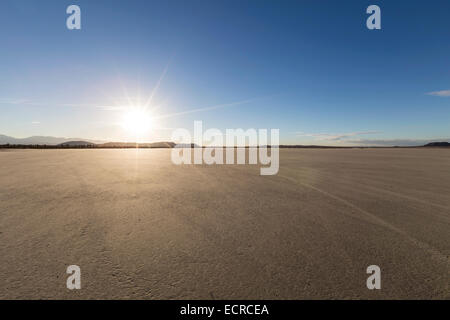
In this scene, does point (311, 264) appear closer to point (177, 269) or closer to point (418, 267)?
point (418, 267)

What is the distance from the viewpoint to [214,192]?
717 cm

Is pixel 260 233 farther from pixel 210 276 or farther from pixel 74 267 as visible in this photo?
pixel 74 267

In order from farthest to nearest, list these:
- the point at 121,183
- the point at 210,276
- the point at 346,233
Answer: the point at 121,183 → the point at 346,233 → the point at 210,276

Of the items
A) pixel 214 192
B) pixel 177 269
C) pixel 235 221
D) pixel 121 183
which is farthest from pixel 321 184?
pixel 121 183

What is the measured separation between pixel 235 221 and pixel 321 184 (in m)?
5.46

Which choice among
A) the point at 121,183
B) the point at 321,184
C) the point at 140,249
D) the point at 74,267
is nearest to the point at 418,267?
the point at 140,249

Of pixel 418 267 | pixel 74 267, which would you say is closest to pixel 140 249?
pixel 74 267

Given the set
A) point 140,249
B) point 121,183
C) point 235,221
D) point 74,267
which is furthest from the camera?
point 121,183

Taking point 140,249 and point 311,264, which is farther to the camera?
point 140,249
